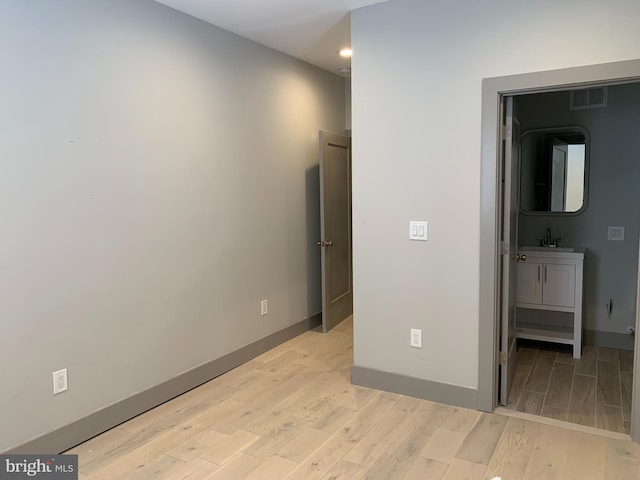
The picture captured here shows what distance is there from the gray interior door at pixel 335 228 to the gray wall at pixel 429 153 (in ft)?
3.96

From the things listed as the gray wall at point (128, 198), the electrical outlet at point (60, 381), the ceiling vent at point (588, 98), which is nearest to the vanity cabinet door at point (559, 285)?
the ceiling vent at point (588, 98)

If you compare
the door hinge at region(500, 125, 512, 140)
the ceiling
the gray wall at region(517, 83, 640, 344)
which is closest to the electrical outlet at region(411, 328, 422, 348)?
the door hinge at region(500, 125, 512, 140)

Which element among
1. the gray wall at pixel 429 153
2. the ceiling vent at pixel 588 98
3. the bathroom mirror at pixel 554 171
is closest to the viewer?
the gray wall at pixel 429 153

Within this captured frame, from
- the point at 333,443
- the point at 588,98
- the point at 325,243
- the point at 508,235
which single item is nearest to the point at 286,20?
the point at 325,243

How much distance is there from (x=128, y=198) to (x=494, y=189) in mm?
2162

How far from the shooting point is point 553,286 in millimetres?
3930

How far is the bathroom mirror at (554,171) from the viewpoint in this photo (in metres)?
4.12

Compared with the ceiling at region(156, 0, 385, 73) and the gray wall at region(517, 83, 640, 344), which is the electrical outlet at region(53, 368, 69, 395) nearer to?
the ceiling at region(156, 0, 385, 73)

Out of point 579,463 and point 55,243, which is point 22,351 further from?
point 579,463

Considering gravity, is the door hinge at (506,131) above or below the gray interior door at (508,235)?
above

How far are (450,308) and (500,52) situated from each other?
1.54m

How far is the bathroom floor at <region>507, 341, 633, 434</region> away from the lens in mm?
2920

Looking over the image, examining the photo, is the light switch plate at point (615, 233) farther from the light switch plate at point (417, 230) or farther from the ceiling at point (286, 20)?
the ceiling at point (286, 20)

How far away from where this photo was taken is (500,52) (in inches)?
106
